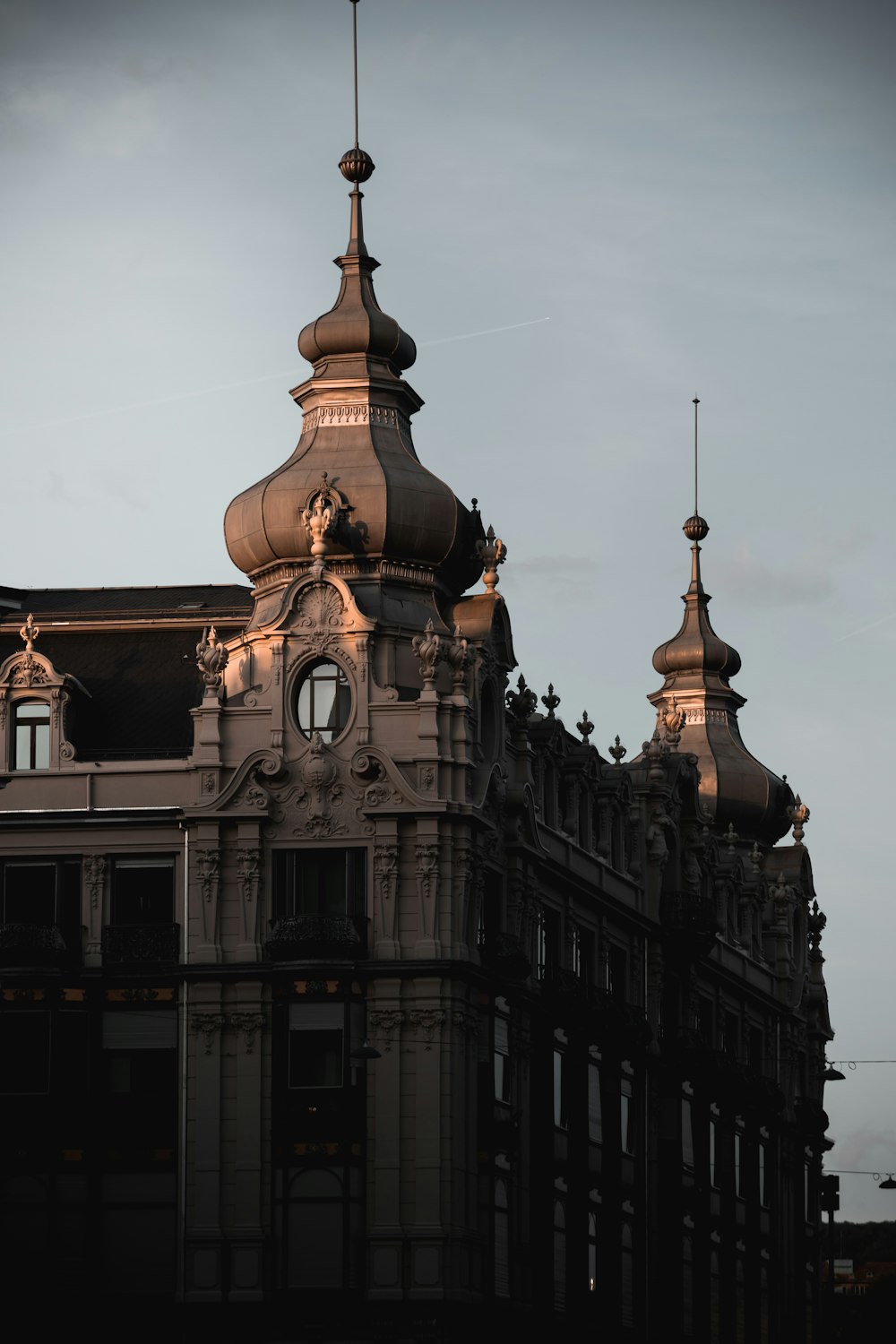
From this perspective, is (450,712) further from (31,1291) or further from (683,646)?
(683,646)

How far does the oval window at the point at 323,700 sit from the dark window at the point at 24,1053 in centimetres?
1068

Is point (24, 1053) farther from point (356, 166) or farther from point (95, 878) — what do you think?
point (356, 166)

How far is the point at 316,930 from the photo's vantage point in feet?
278

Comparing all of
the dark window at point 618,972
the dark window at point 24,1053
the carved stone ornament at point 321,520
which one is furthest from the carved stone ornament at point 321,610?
the dark window at point 618,972

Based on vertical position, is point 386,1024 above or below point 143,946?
below

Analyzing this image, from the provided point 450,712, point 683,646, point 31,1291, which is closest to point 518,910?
point 450,712

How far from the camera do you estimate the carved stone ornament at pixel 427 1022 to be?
8450cm

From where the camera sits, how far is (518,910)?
91188mm

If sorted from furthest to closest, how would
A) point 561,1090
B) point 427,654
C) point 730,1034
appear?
point 730,1034
point 561,1090
point 427,654

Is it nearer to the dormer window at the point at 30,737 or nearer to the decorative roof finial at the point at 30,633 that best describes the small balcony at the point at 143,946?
the dormer window at the point at 30,737

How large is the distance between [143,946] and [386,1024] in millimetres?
7095

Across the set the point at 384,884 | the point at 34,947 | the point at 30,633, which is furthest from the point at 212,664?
the point at 34,947

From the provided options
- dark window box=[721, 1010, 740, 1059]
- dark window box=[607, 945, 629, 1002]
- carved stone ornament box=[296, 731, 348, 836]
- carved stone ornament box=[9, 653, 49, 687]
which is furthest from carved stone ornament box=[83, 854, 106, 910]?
dark window box=[721, 1010, 740, 1059]

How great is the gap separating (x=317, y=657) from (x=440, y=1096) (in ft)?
40.4
